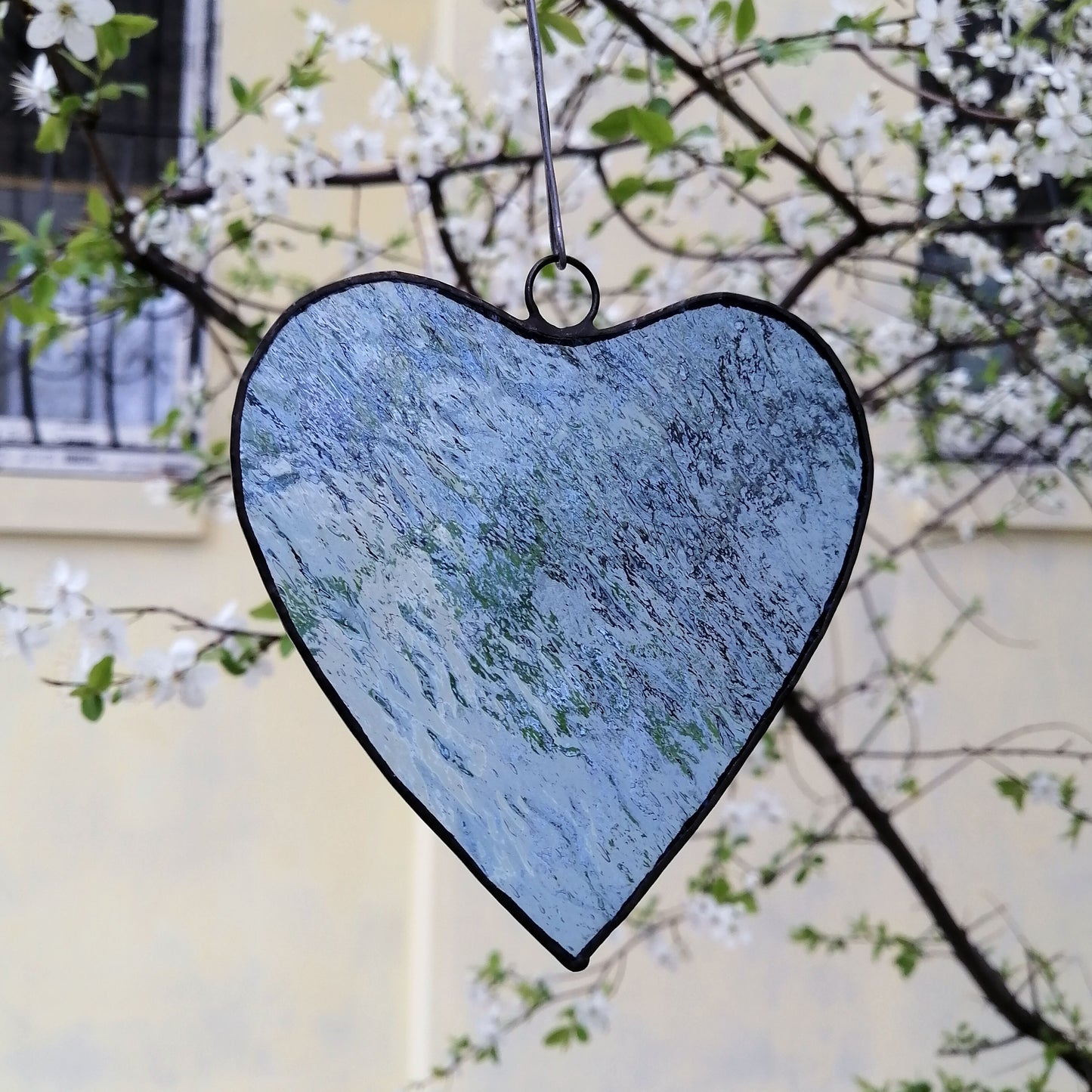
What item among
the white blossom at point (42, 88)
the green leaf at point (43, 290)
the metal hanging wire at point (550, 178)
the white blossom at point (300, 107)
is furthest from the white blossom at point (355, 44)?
the metal hanging wire at point (550, 178)

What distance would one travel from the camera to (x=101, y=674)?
1.24 metres

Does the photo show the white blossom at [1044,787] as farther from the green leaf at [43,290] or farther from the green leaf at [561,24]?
the green leaf at [43,290]

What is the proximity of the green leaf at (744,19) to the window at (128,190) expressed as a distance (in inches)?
78.6

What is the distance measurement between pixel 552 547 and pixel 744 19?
855mm

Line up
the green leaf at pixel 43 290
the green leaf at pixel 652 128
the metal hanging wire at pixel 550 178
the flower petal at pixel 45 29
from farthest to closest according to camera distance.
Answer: the green leaf at pixel 43 290 → the green leaf at pixel 652 128 → the flower petal at pixel 45 29 → the metal hanging wire at pixel 550 178

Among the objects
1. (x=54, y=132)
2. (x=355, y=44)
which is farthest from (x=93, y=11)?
(x=355, y=44)

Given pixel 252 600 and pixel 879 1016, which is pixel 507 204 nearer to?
pixel 252 600

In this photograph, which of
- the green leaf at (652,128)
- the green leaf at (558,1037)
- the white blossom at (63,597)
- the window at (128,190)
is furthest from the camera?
the window at (128,190)

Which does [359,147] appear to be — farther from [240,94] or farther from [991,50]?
[991,50]

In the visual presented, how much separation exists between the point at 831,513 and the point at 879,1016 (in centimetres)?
265

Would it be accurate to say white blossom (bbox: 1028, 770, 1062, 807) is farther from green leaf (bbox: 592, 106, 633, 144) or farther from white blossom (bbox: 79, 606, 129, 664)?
white blossom (bbox: 79, 606, 129, 664)

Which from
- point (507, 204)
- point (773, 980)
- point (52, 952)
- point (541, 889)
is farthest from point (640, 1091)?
point (541, 889)

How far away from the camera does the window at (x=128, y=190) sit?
3.05 metres

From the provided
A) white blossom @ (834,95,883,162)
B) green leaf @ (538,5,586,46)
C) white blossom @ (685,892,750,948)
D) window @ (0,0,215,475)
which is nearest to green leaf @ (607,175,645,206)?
green leaf @ (538,5,586,46)
